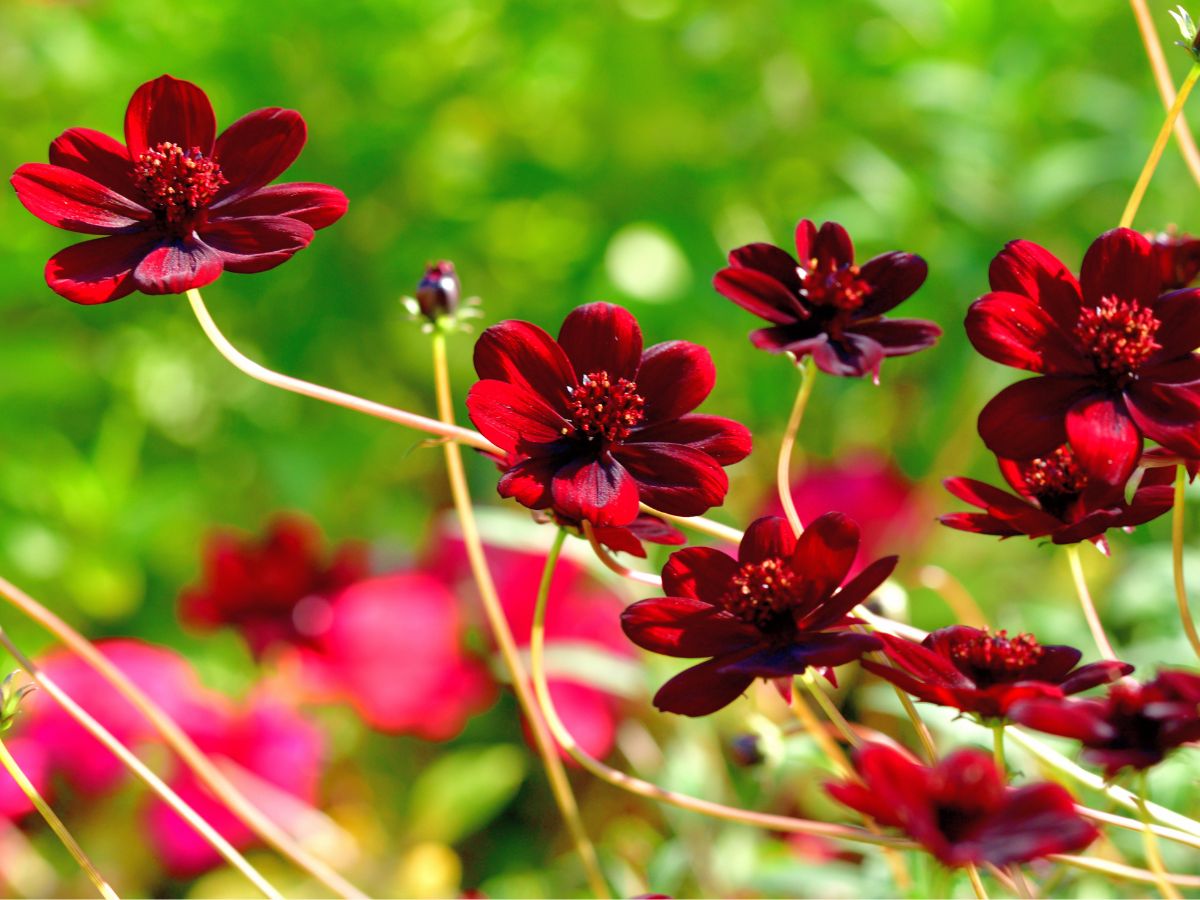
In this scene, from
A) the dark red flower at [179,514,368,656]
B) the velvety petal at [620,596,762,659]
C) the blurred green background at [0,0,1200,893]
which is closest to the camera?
the velvety petal at [620,596,762,659]

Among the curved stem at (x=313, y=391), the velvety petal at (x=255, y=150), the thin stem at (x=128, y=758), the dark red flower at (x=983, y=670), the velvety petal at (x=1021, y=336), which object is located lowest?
the thin stem at (x=128, y=758)

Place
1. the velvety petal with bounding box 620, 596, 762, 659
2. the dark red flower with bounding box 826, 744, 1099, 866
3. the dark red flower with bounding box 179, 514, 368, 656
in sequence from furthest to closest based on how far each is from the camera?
the dark red flower with bounding box 179, 514, 368, 656
the velvety petal with bounding box 620, 596, 762, 659
the dark red flower with bounding box 826, 744, 1099, 866

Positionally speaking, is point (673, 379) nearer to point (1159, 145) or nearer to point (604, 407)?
point (604, 407)

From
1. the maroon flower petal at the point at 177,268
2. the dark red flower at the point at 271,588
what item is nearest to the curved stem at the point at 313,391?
the maroon flower petal at the point at 177,268

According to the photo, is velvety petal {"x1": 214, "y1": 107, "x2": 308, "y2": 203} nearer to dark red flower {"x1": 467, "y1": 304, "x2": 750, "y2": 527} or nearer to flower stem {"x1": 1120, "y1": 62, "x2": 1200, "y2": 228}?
dark red flower {"x1": 467, "y1": 304, "x2": 750, "y2": 527}

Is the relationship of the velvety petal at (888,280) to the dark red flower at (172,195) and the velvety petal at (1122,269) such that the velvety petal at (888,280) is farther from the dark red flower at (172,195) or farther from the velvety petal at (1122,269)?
the dark red flower at (172,195)

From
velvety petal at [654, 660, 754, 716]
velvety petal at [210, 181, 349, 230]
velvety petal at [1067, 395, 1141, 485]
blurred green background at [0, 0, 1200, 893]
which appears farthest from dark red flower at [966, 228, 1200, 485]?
blurred green background at [0, 0, 1200, 893]

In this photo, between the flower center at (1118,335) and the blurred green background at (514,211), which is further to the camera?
the blurred green background at (514,211)

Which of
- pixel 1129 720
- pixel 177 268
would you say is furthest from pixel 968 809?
pixel 177 268
